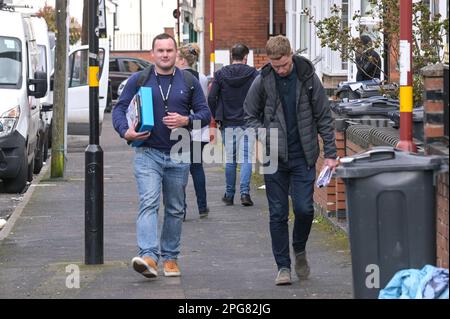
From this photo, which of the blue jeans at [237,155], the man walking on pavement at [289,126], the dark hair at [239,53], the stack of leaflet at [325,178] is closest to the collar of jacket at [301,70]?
the man walking on pavement at [289,126]

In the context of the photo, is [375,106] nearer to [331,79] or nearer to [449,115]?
[449,115]

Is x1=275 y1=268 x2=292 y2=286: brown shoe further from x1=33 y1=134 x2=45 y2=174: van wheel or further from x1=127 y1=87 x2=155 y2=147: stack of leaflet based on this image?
x1=33 y1=134 x2=45 y2=174: van wheel

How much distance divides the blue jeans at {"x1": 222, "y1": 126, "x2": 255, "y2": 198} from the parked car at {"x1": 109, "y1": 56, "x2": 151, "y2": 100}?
30.9 m

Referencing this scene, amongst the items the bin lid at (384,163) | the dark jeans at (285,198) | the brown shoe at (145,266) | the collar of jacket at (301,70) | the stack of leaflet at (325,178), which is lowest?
the brown shoe at (145,266)

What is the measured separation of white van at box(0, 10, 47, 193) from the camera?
1652 cm

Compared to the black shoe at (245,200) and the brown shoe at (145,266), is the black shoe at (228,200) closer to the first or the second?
the black shoe at (245,200)

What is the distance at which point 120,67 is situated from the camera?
150 ft

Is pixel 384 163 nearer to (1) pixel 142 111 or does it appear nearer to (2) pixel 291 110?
(2) pixel 291 110

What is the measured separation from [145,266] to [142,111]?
114 centimetres

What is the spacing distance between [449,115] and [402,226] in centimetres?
69

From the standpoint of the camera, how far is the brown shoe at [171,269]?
938 cm

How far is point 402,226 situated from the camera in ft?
23.0

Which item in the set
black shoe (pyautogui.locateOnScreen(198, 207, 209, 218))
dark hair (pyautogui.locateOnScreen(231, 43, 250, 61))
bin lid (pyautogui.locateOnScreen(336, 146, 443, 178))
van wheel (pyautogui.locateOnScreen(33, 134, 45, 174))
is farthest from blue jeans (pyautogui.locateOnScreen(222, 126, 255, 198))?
van wheel (pyautogui.locateOnScreen(33, 134, 45, 174))

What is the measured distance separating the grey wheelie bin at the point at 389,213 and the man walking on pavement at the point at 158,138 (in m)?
2.28
